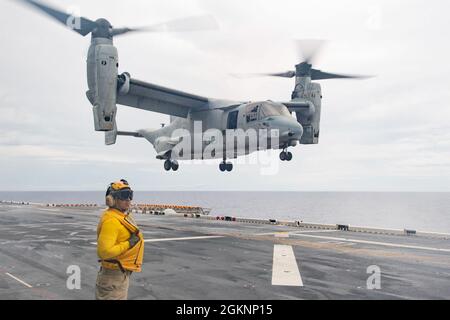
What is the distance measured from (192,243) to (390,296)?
983 centimetres

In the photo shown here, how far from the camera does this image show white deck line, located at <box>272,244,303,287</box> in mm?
10164

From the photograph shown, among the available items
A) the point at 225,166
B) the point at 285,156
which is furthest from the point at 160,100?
the point at 285,156

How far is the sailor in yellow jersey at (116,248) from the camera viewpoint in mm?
4949

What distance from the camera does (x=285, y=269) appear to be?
38.8ft

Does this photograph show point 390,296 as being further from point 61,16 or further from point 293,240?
point 61,16

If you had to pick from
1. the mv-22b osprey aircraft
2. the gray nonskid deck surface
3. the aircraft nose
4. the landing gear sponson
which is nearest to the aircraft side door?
the mv-22b osprey aircraft

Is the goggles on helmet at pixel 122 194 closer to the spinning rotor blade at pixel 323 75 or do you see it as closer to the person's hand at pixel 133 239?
the person's hand at pixel 133 239

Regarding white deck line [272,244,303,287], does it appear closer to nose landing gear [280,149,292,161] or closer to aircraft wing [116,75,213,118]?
nose landing gear [280,149,292,161]

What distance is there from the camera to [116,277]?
5.05m

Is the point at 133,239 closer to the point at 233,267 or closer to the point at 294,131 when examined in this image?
the point at 233,267

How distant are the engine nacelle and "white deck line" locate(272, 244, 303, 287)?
10.5 metres

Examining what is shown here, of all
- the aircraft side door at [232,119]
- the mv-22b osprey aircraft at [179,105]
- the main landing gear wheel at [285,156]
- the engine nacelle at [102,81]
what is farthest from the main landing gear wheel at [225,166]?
the engine nacelle at [102,81]
